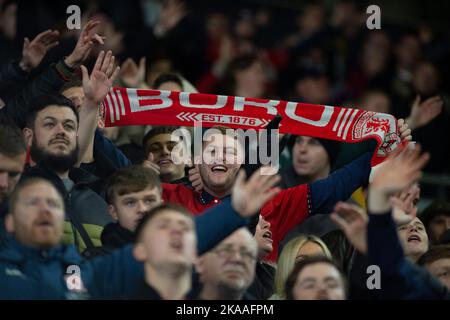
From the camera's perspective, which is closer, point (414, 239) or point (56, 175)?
point (56, 175)

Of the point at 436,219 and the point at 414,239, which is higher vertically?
the point at 436,219

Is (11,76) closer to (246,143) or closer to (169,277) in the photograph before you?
(246,143)

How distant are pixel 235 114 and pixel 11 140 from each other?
3.92ft

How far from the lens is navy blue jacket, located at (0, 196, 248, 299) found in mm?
4371

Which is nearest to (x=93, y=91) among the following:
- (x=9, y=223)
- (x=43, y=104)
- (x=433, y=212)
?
(x=43, y=104)

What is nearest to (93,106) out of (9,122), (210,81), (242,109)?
(9,122)

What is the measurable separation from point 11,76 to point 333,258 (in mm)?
1993

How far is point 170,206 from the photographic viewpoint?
448cm

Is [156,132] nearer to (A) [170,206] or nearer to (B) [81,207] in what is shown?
(B) [81,207]

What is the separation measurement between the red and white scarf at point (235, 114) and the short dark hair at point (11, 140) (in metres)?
0.62

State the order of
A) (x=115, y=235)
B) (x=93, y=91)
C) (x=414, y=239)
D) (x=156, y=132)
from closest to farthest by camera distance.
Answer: (x=115, y=235) → (x=93, y=91) → (x=414, y=239) → (x=156, y=132)

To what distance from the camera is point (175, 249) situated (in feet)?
14.2

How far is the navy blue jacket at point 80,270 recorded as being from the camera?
4.37 metres

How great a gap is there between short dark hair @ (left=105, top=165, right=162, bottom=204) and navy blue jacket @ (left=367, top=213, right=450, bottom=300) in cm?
112
